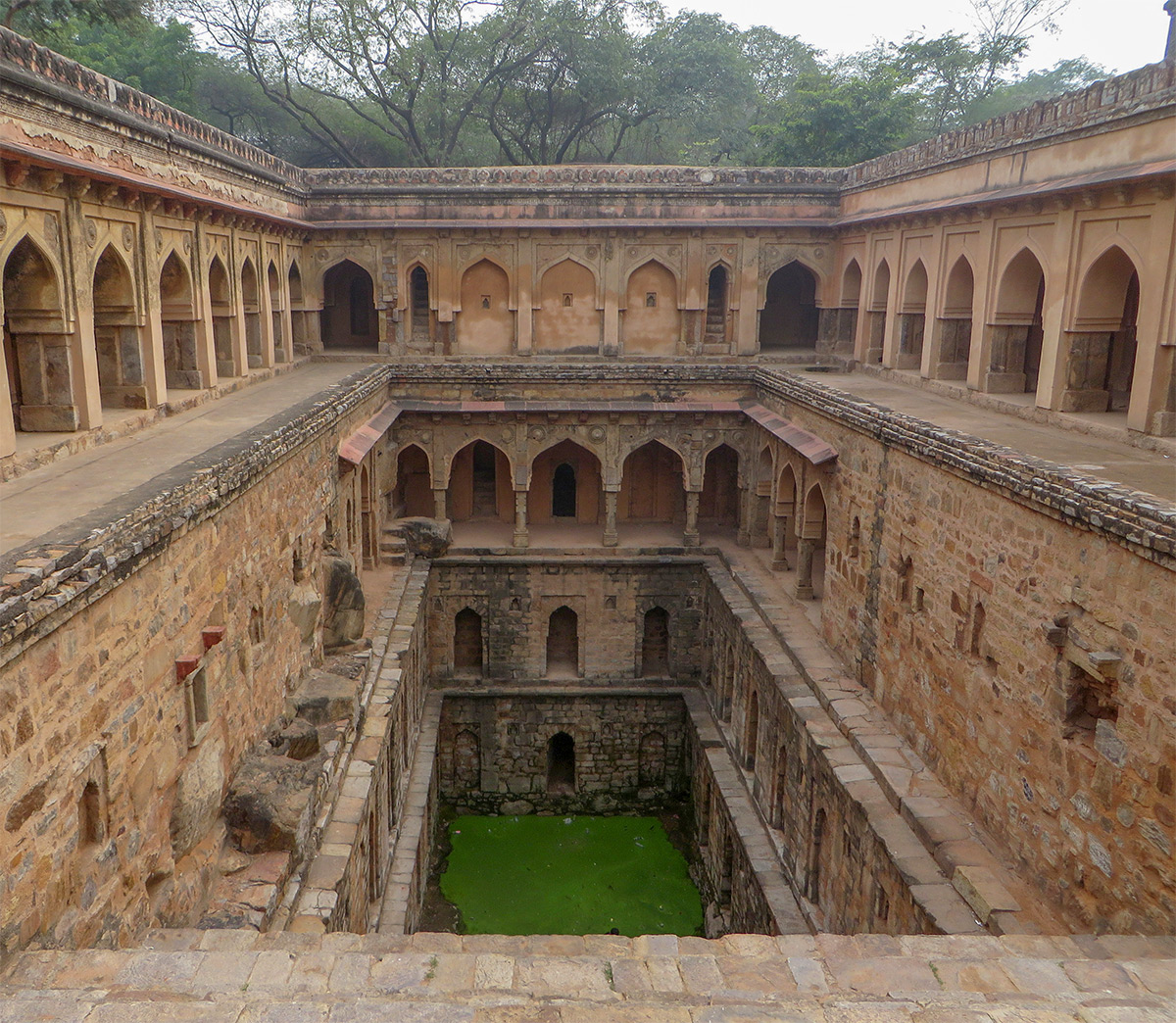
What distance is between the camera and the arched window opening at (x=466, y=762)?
16.0 m

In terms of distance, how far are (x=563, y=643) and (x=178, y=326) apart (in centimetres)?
802

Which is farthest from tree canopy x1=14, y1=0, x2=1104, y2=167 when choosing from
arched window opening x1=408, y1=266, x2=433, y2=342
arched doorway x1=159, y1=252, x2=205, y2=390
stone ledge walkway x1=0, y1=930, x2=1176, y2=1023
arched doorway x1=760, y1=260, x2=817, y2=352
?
stone ledge walkway x1=0, y1=930, x2=1176, y2=1023

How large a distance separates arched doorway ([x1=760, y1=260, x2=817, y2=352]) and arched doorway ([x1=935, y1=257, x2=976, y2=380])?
6.48 meters

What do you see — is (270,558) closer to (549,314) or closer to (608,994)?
(608,994)

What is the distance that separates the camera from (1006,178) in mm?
11297

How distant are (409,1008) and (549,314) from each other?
15376mm

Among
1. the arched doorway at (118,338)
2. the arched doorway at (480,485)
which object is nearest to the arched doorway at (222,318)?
the arched doorway at (118,338)

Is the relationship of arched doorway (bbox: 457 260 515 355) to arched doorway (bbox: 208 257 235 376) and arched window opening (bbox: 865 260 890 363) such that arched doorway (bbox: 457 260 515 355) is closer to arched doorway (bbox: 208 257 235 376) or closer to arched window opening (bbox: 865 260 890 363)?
arched doorway (bbox: 208 257 235 376)

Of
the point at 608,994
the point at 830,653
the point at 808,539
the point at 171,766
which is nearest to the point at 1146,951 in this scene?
the point at 608,994

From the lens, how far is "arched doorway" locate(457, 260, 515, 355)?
18.3m

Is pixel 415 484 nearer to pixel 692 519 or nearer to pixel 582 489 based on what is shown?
pixel 582 489

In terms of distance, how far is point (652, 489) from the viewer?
59.0 feet

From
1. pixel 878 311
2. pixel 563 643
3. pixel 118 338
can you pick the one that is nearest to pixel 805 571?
pixel 878 311

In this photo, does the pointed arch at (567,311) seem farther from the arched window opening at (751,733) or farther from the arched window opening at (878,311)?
the arched window opening at (751,733)
